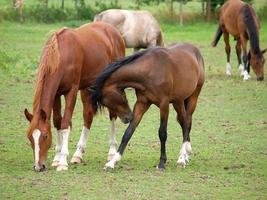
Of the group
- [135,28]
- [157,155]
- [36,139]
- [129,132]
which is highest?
[36,139]

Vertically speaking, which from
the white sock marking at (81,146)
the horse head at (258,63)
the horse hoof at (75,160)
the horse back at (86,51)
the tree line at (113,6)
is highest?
the horse back at (86,51)

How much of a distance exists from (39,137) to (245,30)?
10.8 metres

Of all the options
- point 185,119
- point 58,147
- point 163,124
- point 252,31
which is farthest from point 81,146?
point 252,31

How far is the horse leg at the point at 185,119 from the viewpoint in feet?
32.6

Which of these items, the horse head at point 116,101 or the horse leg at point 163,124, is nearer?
the horse head at point 116,101

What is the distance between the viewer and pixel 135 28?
1844 centimetres

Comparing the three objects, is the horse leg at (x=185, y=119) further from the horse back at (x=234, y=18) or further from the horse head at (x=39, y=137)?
the horse back at (x=234, y=18)

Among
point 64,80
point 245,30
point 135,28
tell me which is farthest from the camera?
point 245,30

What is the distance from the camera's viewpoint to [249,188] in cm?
855

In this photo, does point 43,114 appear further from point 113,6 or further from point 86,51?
point 113,6

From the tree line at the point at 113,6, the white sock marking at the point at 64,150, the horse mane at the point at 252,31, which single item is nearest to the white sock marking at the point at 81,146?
the white sock marking at the point at 64,150

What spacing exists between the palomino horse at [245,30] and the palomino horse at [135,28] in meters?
2.06

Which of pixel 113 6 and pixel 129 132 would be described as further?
pixel 113 6

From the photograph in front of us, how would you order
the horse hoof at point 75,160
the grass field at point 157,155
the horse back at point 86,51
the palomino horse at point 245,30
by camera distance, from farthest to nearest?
1. the palomino horse at point 245,30
2. the horse hoof at point 75,160
3. the horse back at point 86,51
4. the grass field at point 157,155
